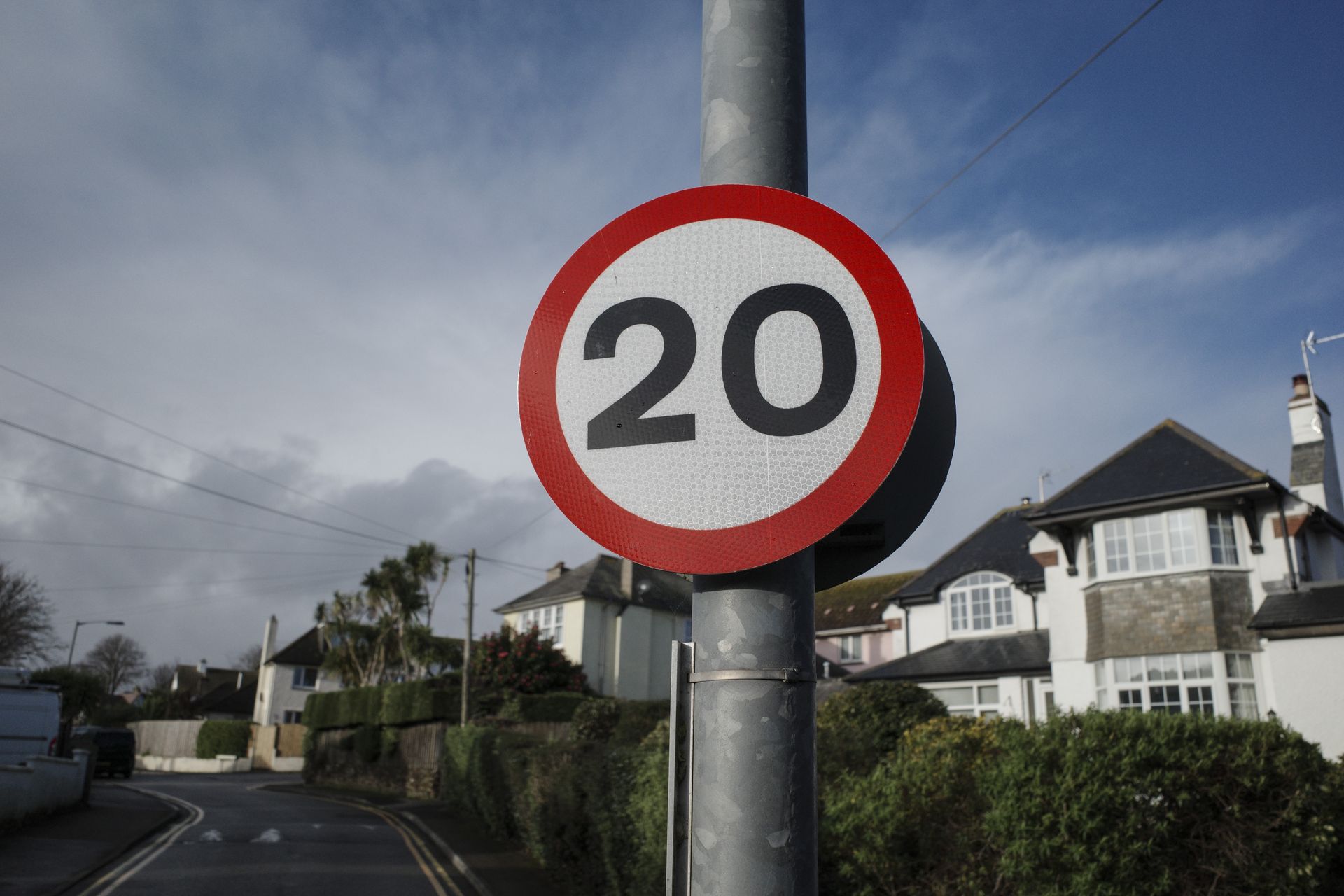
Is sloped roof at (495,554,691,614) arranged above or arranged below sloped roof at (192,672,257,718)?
above

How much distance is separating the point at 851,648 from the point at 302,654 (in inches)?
1521

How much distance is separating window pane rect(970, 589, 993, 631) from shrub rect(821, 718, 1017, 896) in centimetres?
2444

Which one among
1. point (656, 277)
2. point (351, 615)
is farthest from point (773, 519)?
point (351, 615)

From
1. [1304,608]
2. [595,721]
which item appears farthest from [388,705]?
[1304,608]

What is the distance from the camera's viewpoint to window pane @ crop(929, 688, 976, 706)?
90.9 feet

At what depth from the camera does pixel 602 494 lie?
1986 millimetres

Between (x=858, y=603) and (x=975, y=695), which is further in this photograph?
(x=858, y=603)

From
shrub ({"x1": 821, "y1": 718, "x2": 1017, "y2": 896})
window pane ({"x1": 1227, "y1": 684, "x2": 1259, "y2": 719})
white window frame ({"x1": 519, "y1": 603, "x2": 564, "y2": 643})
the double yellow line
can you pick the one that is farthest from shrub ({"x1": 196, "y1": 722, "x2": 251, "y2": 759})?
shrub ({"x1": 821, "y1": 718, "x2": 1017, "y2": 896})

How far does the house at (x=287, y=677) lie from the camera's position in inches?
2458

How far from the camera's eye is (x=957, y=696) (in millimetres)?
27938

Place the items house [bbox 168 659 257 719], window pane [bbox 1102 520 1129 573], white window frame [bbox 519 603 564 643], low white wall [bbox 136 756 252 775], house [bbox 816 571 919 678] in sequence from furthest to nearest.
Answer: house [bbox 168 659 257 719]
low white wall [bbox 136 756 252 775]
white window frame [bbox 519 603 564 643]
house [bbox 816 571 919 678]
window pane [bbox 1102 520 1129 573]

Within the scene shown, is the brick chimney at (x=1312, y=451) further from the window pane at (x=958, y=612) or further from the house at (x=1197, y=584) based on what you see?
the window pane at (x=958, y=612)

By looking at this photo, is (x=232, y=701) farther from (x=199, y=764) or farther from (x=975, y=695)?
(x=975, y=695)

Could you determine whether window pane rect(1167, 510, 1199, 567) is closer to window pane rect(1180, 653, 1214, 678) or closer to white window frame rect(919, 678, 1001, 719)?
window pane rect(1180, 653, 1214, 678)
